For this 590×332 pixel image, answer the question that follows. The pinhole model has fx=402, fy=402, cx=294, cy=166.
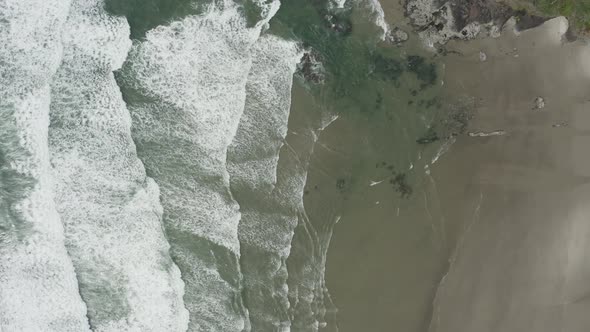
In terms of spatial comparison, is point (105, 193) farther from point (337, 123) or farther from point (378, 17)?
point (378, 17)

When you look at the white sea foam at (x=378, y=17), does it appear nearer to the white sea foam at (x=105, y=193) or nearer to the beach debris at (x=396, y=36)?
the beach debris at (x=396, y=36)

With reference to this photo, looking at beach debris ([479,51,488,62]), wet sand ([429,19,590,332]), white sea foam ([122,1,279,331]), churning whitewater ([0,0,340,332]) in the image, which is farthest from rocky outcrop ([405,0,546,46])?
white sea foam ([122,1,279,331])

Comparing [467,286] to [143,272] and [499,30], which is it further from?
[143,272]

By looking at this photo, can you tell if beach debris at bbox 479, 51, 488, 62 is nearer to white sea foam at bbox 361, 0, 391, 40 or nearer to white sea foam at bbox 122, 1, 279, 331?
white sea foam at bbox 361, 0, 391, 40

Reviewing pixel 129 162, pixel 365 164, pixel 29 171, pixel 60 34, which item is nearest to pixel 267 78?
pixel 365 164

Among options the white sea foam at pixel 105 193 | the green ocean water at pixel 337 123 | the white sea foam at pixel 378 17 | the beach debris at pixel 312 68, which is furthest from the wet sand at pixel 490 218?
the white sea foam at pixel 105 193
